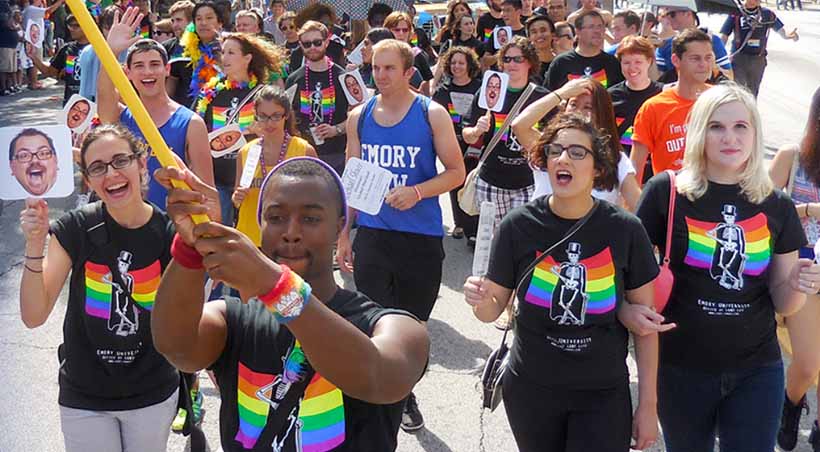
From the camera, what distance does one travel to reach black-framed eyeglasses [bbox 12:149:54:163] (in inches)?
135

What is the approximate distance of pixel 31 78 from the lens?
17.7 meters

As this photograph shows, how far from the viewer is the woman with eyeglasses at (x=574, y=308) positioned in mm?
3193

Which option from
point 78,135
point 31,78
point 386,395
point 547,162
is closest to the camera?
point 386,395

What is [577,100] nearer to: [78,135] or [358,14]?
[78,135]

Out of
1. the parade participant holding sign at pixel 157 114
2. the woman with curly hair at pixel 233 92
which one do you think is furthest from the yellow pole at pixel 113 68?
the woman with curly hair at pixel 233 92

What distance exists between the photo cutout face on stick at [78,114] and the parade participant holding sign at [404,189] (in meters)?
1.43

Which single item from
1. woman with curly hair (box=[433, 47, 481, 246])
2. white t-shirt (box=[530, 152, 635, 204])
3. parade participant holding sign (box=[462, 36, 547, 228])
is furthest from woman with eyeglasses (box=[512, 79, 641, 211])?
woman with curly hair (box=[433, 47, 481, 246])

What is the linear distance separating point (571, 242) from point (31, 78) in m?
16.9

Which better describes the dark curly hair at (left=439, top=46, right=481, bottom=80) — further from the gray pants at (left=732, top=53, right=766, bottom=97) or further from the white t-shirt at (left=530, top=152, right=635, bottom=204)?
the gray pants at (left=732, top=53, right=766, bottom=97)

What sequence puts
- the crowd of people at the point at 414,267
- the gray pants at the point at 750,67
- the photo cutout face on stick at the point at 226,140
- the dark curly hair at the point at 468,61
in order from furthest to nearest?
the gray pants at the point at 750,67, the dark curly hair at the point at 468,61, the photo cutout face on stick at the point at 226,140, the crowd of people at the point at 414,267

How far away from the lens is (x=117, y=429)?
131 inches

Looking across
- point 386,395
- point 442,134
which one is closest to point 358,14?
point 442,134

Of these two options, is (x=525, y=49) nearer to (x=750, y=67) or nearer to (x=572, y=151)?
(x=572, y=151)

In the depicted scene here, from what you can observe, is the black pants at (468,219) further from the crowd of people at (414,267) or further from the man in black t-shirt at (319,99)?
the man in black t-shirt at (319,99)
